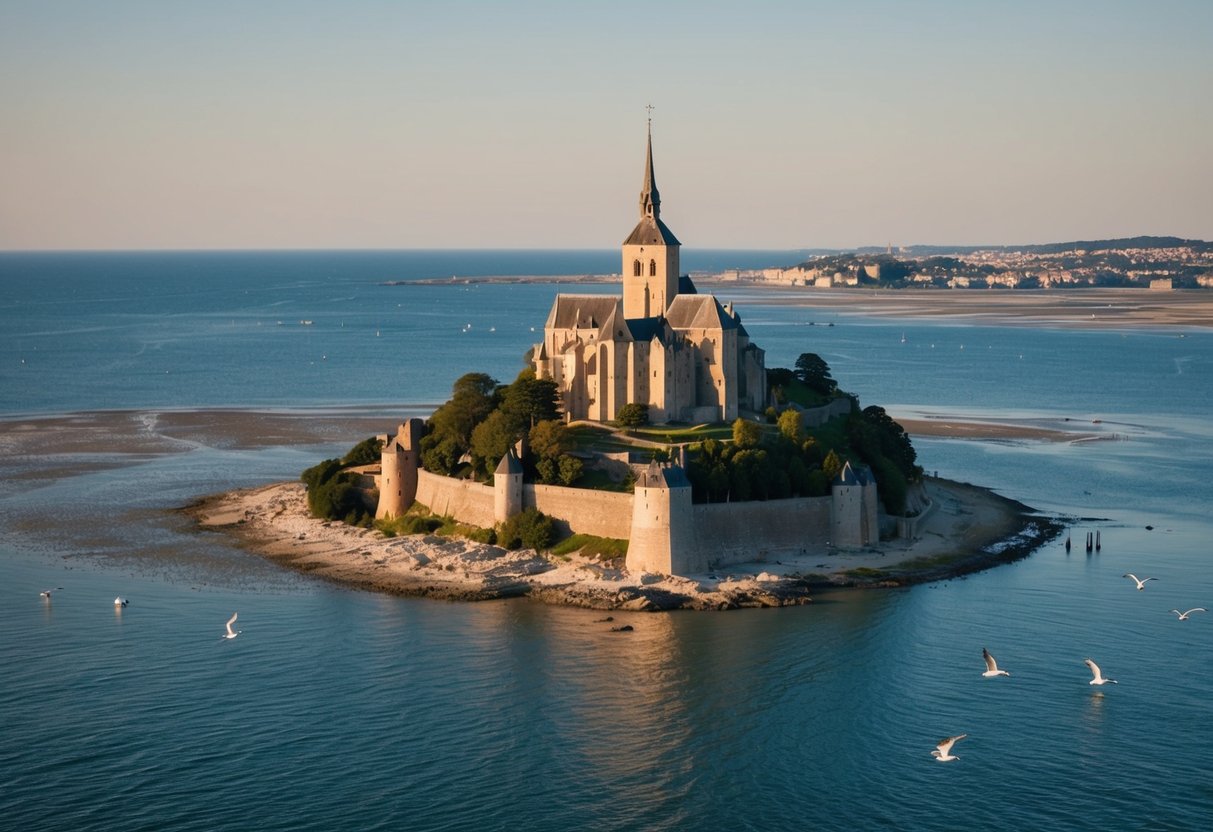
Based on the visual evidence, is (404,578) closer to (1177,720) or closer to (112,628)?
(112,628)

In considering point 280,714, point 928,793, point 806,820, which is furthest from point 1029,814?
point 280,714

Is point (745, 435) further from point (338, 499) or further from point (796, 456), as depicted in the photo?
point (338, 499)

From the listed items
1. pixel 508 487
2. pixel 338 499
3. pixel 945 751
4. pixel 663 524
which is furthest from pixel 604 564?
pixel 945 751

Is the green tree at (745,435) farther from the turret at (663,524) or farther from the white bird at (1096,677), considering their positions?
the white bird at (1096,677)

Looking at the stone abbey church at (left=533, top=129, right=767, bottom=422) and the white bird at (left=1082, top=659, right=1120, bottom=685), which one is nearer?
the white bird at (left=1082, top=659, right=1120, bottom=685)

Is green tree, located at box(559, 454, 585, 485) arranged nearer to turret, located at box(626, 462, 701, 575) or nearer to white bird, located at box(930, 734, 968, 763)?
turret, located at box(626, 462, 701, 575)

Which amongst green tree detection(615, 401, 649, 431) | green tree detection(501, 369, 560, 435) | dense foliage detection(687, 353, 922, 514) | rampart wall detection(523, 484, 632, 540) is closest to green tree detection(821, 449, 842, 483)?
dense foliage detection(687, 353, 922, 514)
